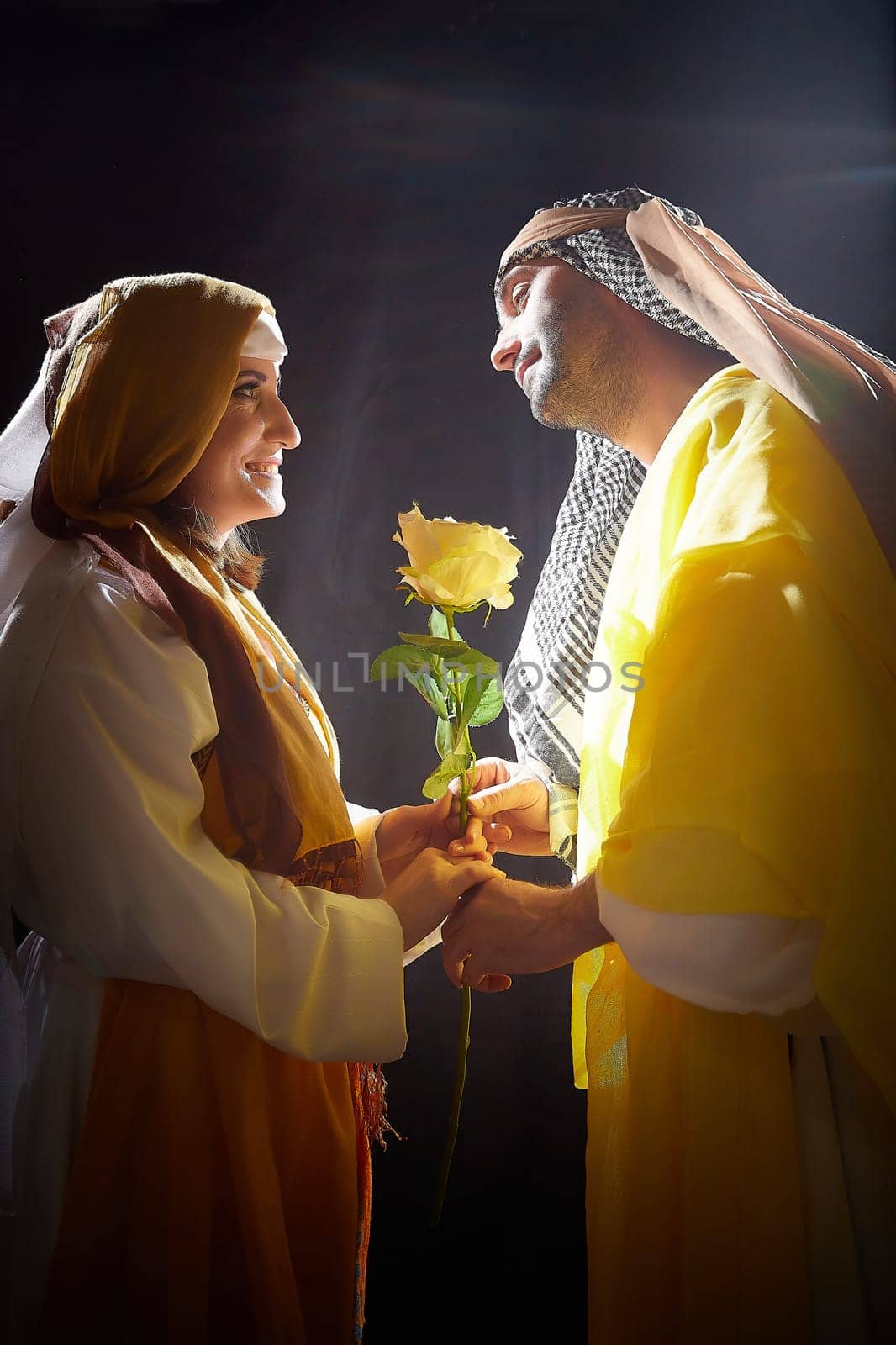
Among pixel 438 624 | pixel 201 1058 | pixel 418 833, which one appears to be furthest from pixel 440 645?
pixel 201 1058

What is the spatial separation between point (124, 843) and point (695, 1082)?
62 centimetres

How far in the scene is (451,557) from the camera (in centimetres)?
125

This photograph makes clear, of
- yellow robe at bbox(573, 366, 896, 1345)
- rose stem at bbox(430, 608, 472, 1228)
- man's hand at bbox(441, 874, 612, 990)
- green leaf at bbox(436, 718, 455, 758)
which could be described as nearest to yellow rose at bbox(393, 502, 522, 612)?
rose stem at bbox(430, 608, 472, 1228)

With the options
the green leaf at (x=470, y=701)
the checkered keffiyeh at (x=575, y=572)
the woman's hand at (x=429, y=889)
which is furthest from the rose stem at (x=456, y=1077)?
the checkered keffiyeh at (x=575, y=572)

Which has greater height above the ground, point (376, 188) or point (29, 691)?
point (376, 188)

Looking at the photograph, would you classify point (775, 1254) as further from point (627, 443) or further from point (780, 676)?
point (627, 443)

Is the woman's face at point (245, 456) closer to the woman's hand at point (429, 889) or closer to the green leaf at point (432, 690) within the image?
the green leaf at point (432, 690)

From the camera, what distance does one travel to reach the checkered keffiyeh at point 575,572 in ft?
4.63

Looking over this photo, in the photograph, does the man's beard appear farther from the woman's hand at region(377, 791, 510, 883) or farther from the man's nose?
the woman's hand at region(377, 791, 510, 883)

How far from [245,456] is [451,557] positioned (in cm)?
32

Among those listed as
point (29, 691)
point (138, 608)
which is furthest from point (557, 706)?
point (29, 691)

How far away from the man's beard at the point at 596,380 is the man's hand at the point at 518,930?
65 centimetres

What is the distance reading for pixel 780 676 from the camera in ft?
3.26

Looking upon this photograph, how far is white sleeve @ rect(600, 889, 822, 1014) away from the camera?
967 millimetres
